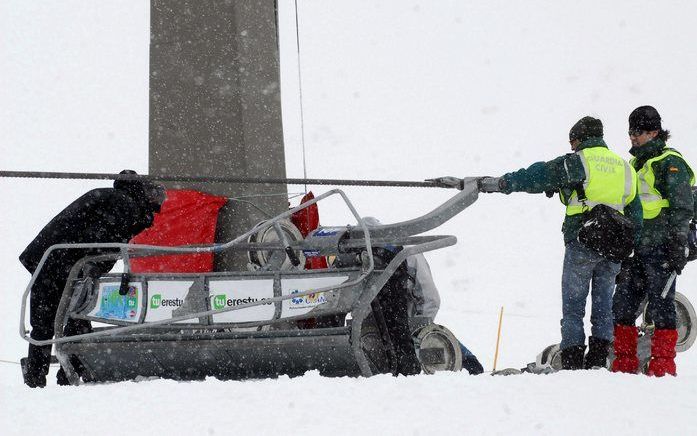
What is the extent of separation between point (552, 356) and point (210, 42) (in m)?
4.51

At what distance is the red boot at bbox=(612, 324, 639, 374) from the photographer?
7.25 m

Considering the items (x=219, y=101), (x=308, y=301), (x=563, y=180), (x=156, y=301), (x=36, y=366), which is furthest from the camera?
(x=219, y=101)

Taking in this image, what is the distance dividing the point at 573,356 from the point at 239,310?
7.29ft

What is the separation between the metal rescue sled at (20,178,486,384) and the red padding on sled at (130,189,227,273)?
2434 mm

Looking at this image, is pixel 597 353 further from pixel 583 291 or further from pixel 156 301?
pixel 156 301

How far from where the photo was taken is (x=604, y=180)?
6.57 metres

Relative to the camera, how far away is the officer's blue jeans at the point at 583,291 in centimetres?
660

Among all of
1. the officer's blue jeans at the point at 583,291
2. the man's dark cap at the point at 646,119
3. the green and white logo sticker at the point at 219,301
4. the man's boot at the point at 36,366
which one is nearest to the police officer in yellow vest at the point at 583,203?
the officer's blue jeans at the point at 583,291

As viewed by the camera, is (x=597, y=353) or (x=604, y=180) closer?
(x=604, y=180)

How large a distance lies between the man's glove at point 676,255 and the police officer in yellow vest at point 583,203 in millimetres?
540

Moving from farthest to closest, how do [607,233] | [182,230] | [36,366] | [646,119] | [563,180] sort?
[182,230], [646,119], [36,366], [563,180], [607,233]

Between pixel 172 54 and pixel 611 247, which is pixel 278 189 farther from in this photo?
pixel 611 247

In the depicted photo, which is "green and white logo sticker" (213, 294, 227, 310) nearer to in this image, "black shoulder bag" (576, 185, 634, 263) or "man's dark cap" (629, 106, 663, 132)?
"black shoulder bag" (576, 185, 634, 263)

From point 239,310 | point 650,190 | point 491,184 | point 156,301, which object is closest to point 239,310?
point 239,310
